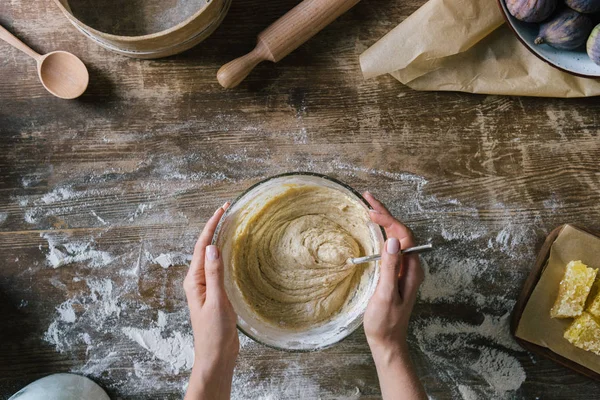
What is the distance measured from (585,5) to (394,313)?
0.78 meters

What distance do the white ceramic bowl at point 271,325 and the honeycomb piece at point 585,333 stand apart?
0.48 m

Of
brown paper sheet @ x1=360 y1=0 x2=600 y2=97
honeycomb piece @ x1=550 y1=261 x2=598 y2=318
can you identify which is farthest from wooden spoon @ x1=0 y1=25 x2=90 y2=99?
honeycomb piece @ x1=550 y1=261 x2=598 y2=318

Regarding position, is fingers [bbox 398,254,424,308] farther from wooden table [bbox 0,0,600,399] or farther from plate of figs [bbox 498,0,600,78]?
plate of figs [bbox 498,0,600,78]

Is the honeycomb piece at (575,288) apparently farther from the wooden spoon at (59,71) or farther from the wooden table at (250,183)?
the wooden spoon at (59,71)

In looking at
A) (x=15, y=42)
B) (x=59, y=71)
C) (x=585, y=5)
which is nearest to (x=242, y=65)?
(x=59, y=71)

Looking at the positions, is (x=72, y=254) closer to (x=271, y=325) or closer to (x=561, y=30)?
(x=271, y=325)

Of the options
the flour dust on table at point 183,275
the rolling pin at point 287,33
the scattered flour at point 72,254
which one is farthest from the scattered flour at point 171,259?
the rolling pin at point 287,33

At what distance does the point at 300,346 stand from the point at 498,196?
0.62m

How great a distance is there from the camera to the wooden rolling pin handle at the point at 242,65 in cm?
135

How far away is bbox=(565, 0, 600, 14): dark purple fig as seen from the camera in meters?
1.23

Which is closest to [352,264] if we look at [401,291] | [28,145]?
[401,291]

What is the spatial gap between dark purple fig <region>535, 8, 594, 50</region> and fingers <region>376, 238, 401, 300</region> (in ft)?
1.92

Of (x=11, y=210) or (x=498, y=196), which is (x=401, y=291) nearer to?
(x=498, y=196)

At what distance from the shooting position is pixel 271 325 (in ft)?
4.21
